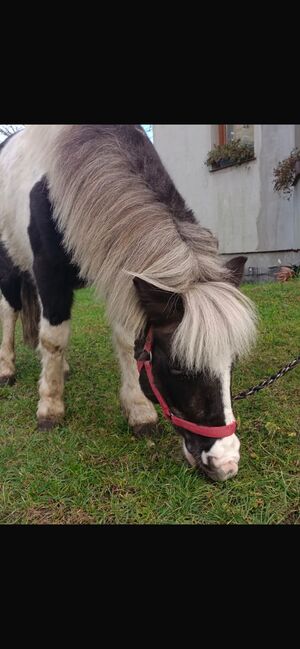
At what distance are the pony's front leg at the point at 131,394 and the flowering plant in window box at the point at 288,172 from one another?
5.69 metres

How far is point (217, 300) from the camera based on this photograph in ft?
6.33

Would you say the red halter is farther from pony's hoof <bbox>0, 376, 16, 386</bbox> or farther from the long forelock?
pony's hoof <bbox>0, 376, 16, 386</bbox>

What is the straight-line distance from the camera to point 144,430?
113 inches

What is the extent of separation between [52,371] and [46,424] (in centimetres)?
35

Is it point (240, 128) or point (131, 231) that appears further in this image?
point (240, 128)

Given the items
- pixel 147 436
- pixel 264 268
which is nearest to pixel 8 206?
pixel 147 436

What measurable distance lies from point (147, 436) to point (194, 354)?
1113mm

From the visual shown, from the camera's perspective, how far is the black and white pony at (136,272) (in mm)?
1937

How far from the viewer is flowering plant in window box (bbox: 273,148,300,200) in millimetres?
7613

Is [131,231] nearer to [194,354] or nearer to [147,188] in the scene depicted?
[147,188]

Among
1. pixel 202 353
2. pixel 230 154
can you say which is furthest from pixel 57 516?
pixel 230 154

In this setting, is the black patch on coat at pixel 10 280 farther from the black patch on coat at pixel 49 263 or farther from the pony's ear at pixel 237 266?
the pony's ear at pixel 237 266

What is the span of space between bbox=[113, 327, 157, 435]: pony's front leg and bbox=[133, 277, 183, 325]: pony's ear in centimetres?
80

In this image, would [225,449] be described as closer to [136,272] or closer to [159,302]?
[159,302]
